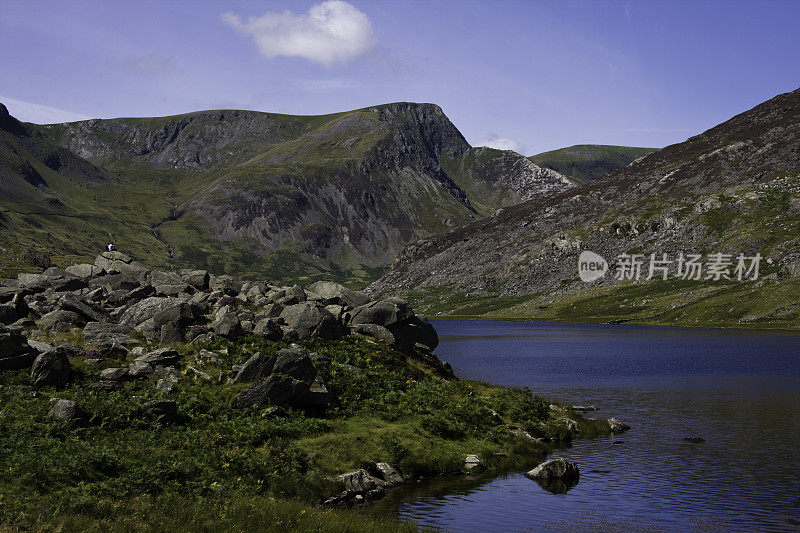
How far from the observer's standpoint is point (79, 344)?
132 ft

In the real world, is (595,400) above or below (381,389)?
below

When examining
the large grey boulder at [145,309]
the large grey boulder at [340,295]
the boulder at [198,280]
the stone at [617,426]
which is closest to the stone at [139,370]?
the large grey boulder at [145,309]

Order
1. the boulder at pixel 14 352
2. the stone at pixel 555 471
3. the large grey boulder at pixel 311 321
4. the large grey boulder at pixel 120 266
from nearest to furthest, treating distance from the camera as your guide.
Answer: the boulder at pixel 14 352, the stone at pixel 555 471, the large grey boulder at pixel 311 321, the large grey boulder at pixel 120 266

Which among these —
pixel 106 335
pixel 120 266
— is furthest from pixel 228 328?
pixel 120 266

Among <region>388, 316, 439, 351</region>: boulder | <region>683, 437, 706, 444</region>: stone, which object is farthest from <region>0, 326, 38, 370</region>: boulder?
<region>683, 437, 706, 444</region>: stone

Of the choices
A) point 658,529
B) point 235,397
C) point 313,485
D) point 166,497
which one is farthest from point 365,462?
point 658,529

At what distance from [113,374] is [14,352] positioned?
5.43 meters

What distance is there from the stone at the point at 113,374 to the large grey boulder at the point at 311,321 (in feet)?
50.5

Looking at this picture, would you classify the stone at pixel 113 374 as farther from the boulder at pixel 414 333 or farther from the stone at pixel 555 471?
the boulder at pixel 414 333

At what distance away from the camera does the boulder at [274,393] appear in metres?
35.2

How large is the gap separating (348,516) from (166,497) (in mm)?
7050

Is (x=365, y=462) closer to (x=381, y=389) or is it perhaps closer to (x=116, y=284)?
(x=381, y=389)

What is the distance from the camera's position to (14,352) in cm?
3353

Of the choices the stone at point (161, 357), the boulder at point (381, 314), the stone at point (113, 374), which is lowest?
the stone at point (113, 374)
